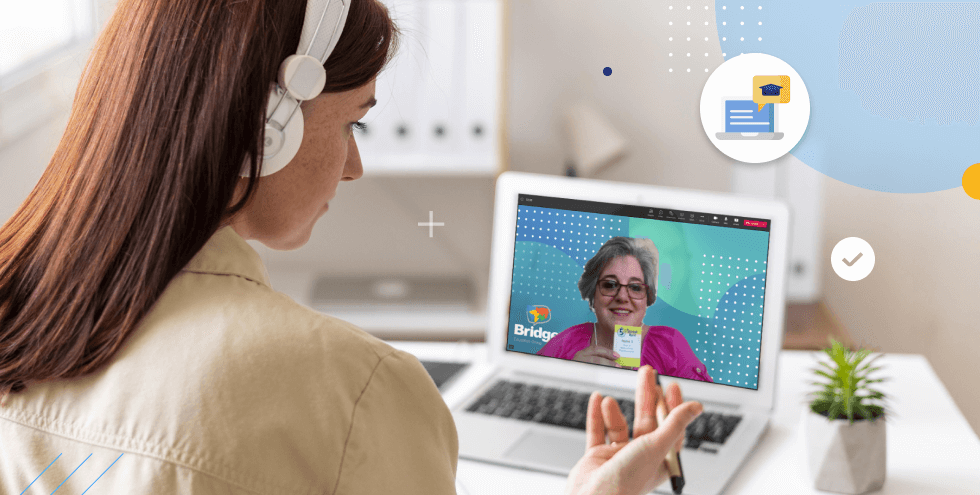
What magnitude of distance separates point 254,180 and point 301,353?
0.47ft

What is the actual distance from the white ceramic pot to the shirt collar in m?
0.62

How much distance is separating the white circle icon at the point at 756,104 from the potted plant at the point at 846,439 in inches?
20.4

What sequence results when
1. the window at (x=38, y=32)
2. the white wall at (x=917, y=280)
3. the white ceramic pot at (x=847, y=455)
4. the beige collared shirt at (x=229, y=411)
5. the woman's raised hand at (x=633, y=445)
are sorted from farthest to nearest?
the window at (x=38, y=32), the white wall at (x=917, y=280), the white ceramic pot at (x=847, y=455), the woman's raised hand at (x=633, y=445), the beige collared shirt at (x=229, y=411)

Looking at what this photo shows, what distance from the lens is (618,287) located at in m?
1.02

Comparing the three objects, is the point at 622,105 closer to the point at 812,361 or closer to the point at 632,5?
the point at 632,5

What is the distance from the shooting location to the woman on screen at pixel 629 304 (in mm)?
1007

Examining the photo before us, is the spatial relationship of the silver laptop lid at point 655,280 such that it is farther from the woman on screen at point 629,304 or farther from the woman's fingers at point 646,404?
the woman's fingers at point 646,404

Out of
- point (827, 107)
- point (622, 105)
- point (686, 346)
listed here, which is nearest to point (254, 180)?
point (686, 346)

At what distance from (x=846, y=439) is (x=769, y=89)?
643 mm

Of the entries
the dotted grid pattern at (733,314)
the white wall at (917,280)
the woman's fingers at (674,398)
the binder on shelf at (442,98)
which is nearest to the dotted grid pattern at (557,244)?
the dotted grid pattern at (733,314)

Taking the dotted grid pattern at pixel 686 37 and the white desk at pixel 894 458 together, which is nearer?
the white desk at pixel 894 458

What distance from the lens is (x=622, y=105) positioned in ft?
6.72

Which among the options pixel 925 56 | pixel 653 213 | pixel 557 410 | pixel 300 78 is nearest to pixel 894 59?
pixel 925 56

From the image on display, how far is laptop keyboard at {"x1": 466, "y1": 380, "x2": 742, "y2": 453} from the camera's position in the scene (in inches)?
37.8
